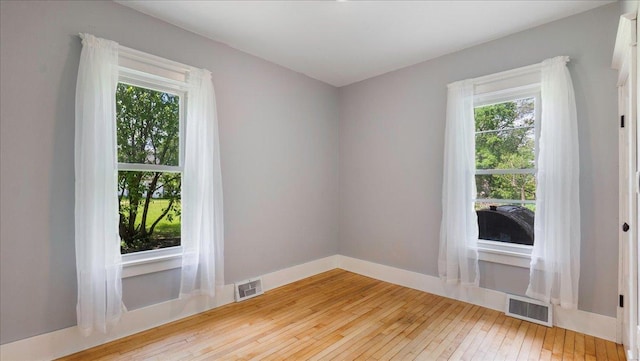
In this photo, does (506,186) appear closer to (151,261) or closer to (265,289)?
(265,289)

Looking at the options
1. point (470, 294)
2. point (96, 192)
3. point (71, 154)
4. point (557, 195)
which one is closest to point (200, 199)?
point (96, 192)

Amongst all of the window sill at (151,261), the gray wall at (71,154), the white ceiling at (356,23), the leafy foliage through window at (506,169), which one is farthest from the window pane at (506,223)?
the window sill at (151,261)

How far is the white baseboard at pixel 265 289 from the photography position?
2.13 metres

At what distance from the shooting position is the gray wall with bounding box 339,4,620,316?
2453 millimetres

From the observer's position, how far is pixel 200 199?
9.32 feet

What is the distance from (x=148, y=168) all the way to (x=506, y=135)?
3521 millimetres

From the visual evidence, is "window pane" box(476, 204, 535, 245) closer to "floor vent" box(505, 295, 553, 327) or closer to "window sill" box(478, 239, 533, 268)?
"window sill" box(478, 239, 533, 268)

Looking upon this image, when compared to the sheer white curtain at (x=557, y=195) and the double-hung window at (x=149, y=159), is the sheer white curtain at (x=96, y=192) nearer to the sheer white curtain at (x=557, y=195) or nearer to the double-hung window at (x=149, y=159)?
the double-hung window at (x=149, y=159)

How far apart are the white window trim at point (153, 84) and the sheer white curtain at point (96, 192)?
18 centimetres

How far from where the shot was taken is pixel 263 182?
3.58 metres

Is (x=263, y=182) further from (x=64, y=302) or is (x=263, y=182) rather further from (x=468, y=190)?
(x=468, y=190)

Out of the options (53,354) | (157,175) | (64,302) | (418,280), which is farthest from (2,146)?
(418,280)

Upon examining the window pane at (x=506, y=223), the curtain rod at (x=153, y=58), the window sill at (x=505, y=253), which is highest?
the curtain rod at (x=153, y=58)

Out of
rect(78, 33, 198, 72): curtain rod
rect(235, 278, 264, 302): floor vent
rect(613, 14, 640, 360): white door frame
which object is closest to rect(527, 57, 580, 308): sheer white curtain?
rect(613, 14, 640, 360): white door frame
